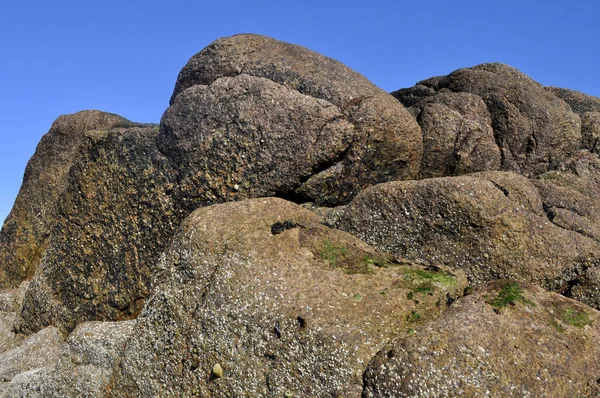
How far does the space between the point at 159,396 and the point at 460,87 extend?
13.0m

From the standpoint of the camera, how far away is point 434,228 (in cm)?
1162

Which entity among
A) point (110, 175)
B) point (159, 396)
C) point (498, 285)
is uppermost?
point (110, 175)

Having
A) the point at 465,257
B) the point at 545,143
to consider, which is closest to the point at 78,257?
the point at 465,257

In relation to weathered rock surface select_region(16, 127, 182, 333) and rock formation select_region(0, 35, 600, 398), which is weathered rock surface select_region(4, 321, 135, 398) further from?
weathered rock surface select_region(16, 127, 182, 333)

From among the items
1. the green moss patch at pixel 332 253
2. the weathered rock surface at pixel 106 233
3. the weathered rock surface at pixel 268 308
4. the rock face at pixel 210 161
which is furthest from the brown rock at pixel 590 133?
the weathered rock surface at pixel 106 233

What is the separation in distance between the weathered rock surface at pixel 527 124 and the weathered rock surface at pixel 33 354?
42.5 feet

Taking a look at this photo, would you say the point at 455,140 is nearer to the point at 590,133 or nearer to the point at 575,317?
the point at 590,133

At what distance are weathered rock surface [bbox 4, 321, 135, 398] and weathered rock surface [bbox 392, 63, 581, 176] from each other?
11.3m

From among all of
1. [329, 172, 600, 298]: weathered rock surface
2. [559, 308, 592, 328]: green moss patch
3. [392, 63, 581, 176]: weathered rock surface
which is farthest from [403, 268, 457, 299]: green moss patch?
[392, 63, 581, 176]: weathered rock surface

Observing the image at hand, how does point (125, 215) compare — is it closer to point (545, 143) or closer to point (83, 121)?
point (83, 121)

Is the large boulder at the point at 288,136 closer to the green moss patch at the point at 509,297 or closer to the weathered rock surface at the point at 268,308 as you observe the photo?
the weathered rock surface at the point at 268,308

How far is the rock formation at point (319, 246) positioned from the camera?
9.01 metres

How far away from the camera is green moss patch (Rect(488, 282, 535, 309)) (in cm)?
923

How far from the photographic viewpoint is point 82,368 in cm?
1220
